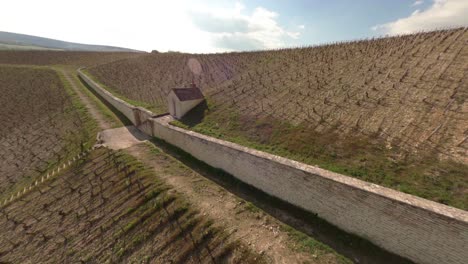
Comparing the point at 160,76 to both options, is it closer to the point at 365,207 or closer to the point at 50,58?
the point at 365,207

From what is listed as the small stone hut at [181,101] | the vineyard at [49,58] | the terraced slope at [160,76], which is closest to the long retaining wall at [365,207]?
the small stone hut at [181,101]

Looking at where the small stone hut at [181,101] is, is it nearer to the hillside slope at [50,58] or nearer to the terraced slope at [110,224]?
the terraced slope at [110,224]

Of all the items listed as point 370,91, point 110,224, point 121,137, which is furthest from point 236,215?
point 121,137

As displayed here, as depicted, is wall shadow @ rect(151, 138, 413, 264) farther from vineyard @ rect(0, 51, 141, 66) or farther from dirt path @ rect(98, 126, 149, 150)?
vineyard @ rect(0, 51, 141, 66)

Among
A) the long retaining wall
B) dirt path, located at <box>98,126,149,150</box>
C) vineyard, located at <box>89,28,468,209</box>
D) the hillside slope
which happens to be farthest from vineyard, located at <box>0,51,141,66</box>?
the long retaining wall

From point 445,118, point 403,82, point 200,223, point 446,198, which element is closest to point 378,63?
point 403,82

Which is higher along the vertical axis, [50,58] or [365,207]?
[365,207]
